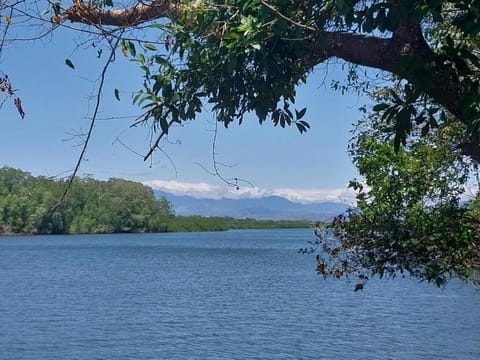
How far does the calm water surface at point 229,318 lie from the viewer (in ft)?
57.8

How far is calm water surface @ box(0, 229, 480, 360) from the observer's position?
1762 centimetres

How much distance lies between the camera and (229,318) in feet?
75.3

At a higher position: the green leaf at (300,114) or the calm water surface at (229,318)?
Result: the green leaf at (300,114)

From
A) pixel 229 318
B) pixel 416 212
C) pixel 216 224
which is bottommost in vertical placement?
pixel 229 318

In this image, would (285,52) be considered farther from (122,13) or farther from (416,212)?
(416,212)

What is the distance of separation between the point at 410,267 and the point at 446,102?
14.2 ft

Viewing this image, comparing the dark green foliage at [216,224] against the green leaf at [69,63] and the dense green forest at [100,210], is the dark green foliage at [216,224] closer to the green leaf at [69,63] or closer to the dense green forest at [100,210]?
the dense green forest at [100,210]

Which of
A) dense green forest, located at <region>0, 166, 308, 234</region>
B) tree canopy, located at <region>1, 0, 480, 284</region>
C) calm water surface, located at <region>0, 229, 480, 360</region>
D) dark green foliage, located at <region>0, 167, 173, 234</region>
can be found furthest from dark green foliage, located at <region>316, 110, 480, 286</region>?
dark green foliage, located at <region>0, 167, 173, 234</region>

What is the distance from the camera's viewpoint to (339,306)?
25.5m

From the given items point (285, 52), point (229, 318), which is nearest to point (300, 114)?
point (285, 52)

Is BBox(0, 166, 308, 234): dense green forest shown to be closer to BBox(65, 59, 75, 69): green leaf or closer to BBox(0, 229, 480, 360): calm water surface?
BBox(0, 229, 480, 360): calm water surface

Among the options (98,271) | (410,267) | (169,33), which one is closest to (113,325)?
(410,267)

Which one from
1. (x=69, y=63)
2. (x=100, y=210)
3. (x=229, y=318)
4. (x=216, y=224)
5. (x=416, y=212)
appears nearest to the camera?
(x=69, y=63)

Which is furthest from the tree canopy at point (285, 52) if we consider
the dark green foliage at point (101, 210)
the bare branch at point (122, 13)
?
the dark green foliage at point (101, 210)
